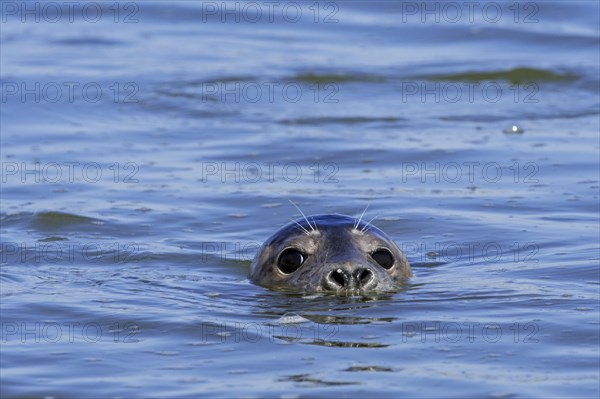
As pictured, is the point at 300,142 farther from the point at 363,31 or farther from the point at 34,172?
the point at 363,31

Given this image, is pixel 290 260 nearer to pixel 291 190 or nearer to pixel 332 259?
pixel 332 259

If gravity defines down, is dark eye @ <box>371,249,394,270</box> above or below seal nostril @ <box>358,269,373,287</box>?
above

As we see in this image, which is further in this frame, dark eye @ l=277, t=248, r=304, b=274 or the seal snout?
dark eye @ l=277, t=248, r=304, b=274

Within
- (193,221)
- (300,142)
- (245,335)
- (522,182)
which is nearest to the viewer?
(245,335)

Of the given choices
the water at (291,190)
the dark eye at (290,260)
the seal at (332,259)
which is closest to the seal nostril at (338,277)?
the seal at (332,259)

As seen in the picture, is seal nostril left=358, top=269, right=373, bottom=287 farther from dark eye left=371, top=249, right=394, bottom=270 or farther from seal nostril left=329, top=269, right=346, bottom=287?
dark eye left=371, top=249, right=394, bottom=270

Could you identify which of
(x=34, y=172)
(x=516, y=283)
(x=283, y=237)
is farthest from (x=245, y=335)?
(x=34, y=172)

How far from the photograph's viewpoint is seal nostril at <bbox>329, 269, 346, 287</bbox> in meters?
8.73

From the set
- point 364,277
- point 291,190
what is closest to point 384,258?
point 364,277

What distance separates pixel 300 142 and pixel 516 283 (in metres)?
5.12

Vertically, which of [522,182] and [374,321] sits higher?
[522,182]

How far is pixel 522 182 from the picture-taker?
492 inches

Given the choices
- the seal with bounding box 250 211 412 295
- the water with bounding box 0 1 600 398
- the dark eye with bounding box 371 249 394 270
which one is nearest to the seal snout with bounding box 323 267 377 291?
the seal with bounding box 250 211 412 295

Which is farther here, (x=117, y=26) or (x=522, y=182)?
(x=117, y=26)
